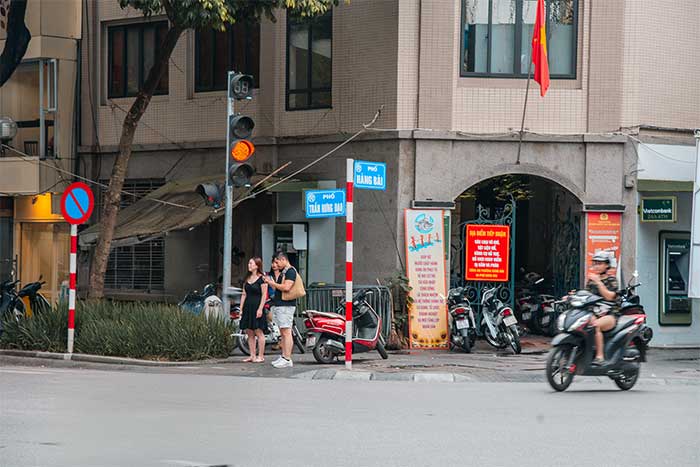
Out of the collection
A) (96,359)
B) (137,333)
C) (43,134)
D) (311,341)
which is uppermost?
(43,134)

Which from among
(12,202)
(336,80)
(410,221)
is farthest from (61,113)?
(410,221)

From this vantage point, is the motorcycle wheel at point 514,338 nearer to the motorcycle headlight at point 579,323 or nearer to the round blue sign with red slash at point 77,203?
the motorcycle headlight at point 579,323

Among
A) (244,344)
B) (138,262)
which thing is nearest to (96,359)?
(244,344)

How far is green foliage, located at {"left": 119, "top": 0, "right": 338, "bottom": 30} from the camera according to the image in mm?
18656

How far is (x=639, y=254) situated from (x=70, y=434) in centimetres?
1410

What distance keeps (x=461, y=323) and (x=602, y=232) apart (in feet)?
10.8

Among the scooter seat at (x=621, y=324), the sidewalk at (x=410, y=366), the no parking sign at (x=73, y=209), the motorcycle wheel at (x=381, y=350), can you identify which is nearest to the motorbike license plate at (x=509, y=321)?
the sidewalk at (x=410, y=366)

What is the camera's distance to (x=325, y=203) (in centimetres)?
2042

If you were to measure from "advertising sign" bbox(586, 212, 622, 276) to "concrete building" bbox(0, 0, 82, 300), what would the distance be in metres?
11.8

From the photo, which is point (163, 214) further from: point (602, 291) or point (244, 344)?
point (602, 291)

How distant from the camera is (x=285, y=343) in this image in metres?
17.4

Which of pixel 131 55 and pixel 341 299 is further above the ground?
pixel 131 55

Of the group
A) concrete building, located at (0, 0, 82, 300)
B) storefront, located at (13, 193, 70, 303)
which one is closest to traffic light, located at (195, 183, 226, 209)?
concrete building, located at (0, 0, 82, 300)

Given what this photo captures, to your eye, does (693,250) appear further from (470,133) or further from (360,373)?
(360,373)
